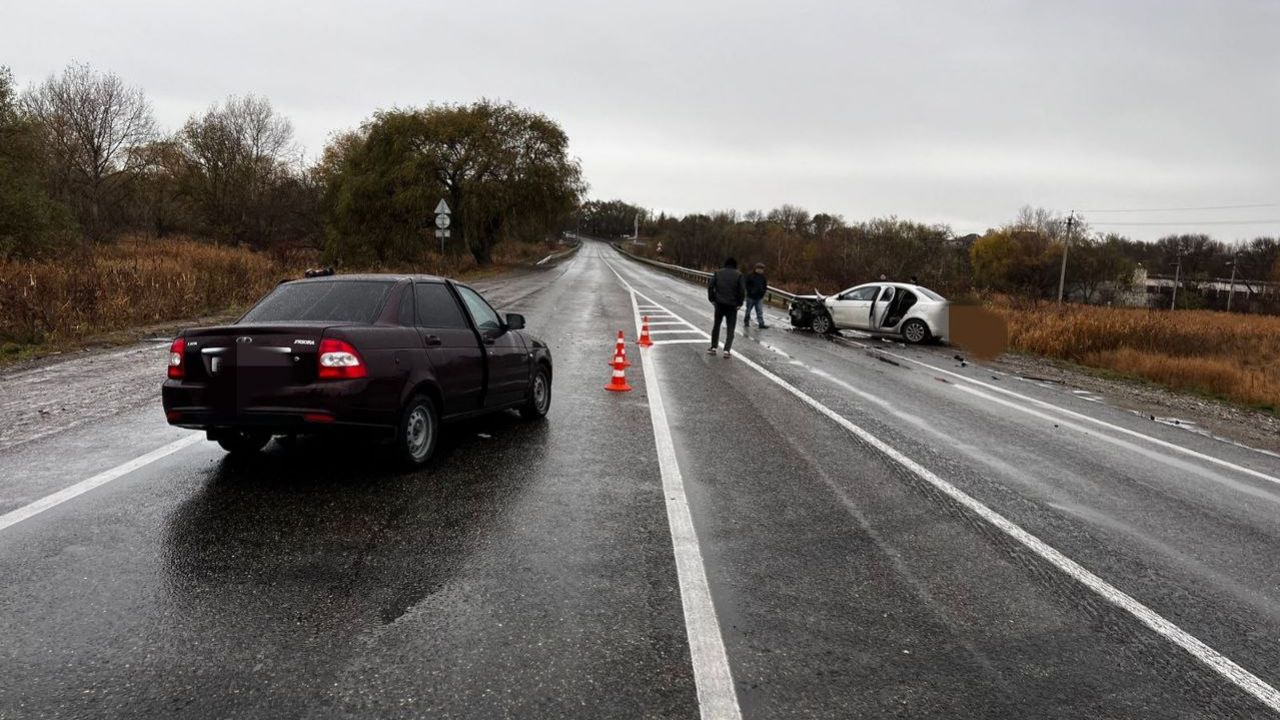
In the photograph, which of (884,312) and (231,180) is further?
(231,180)

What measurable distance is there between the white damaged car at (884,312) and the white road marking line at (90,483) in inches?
661

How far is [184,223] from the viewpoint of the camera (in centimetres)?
4828

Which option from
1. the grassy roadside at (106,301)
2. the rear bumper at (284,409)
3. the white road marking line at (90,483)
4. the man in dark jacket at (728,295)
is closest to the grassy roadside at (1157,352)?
the man in dark jacket at (728,295)

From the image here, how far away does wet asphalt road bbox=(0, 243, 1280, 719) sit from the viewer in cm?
297

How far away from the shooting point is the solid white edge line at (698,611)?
114 inches

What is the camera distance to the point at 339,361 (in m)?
5.30

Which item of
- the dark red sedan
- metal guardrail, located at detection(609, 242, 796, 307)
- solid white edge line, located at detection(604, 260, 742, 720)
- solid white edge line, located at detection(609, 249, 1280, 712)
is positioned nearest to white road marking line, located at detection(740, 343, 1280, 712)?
solid white edge line, located at detection(609, 249, 1280, 712)

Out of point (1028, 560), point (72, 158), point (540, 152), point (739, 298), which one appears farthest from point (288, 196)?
point (1028, 560)

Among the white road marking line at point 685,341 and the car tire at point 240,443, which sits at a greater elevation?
the white road marking line at point 685,341

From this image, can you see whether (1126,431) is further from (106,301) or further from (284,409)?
(106,301)

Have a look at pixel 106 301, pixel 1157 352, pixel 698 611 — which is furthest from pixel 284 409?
pixel 1157 352

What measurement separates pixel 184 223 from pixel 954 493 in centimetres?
5294

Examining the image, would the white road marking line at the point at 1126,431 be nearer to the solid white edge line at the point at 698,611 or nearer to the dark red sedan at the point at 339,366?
the solid white edge line at the point at 698,611

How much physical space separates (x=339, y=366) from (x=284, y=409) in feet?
1.48
